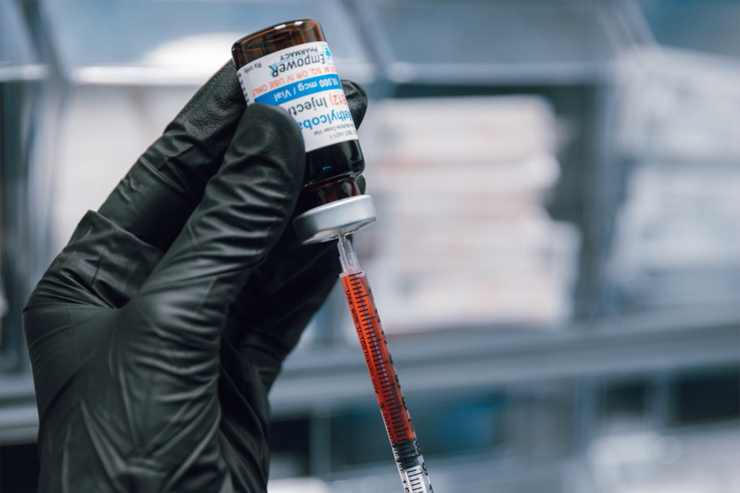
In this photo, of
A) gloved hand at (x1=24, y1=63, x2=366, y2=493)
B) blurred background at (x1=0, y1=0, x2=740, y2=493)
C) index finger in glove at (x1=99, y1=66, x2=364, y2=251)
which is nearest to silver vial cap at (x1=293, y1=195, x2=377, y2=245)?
gloved hand at (x1=24, y1=63, x2=366, y2=493)

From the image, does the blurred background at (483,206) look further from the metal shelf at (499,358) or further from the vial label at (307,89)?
the vial label at (307,89)

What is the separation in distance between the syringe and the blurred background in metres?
1.00

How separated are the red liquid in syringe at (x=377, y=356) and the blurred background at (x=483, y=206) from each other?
100 cm

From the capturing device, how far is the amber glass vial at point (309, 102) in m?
0.64

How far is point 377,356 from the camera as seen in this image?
0.73m

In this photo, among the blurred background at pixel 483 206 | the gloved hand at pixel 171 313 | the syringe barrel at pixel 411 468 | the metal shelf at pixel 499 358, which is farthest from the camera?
the metal shelf at pixel 499 358

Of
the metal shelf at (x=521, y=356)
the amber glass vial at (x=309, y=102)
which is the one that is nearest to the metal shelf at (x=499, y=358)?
the metal shelf at (x=521, y=356)

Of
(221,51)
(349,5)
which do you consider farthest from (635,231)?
(221,51)

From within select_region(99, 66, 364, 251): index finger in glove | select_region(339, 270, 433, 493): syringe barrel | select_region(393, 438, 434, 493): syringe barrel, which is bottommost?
select_region(393, 438, 434, 493): syringe barrel

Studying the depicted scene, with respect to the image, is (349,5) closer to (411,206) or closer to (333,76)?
(411,206)

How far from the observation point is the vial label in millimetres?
632

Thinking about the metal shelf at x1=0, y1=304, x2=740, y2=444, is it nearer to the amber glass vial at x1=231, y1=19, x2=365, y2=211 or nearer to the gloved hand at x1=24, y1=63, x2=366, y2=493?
the gloved hand at x1=24, y1=63, x2=366, y2=493

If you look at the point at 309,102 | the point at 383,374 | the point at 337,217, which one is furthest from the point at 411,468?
the point at 309,102

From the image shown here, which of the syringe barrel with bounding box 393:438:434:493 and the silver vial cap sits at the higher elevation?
the silver vial cap
